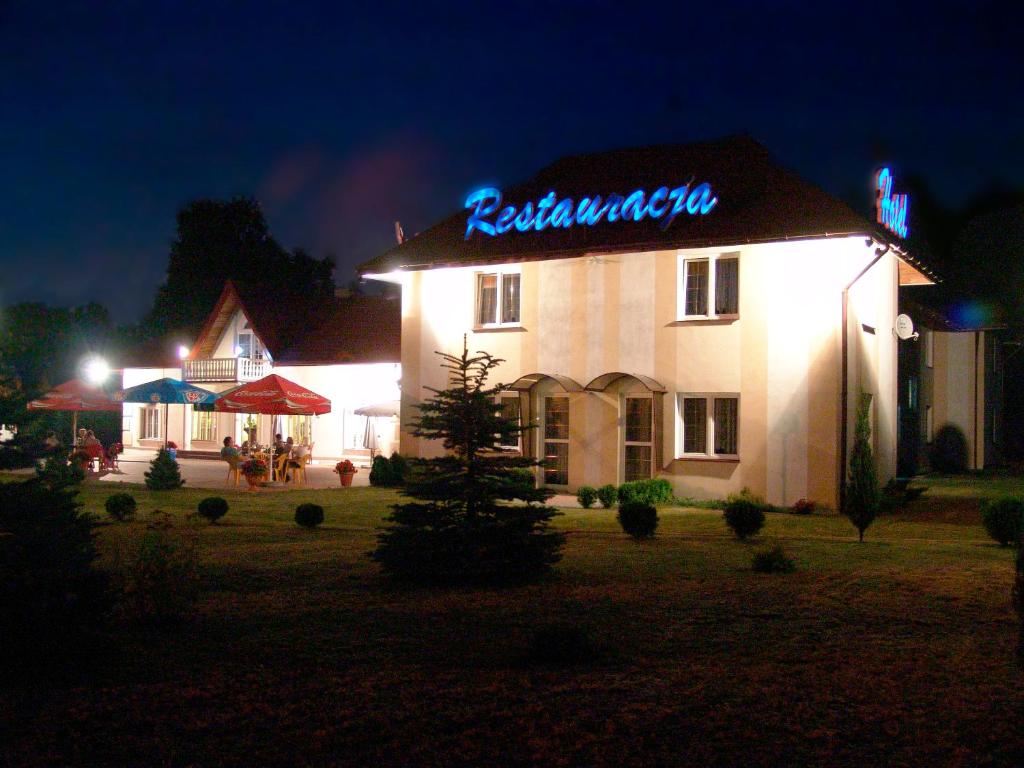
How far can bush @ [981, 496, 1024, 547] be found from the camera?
46.4 ft

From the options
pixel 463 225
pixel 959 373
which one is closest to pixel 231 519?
pixel 463 225

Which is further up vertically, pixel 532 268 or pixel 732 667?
pixel 532 268

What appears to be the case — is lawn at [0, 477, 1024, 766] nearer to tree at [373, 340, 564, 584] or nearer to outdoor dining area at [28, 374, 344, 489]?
tree at [373, 340, 564, 584]

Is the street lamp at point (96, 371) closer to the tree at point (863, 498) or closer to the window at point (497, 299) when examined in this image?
the window at point (497, 299)

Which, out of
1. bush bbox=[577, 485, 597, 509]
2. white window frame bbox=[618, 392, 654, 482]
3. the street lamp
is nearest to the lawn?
bush bbox=[577, 485, 597, 509]

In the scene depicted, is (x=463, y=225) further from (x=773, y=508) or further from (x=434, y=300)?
(x=773, y=508)

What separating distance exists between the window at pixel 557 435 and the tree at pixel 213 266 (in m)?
39.5

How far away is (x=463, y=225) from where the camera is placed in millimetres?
26703

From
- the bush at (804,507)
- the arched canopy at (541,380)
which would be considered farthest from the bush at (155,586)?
the arched canopy at (541,380)

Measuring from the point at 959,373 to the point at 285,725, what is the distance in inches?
1281

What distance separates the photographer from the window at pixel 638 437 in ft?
75.5

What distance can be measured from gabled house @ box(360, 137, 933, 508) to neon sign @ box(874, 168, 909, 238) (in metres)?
0.09

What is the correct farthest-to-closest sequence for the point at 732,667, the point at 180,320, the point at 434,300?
the point at 180,320 → the point at 434,300 → the point at 732,667

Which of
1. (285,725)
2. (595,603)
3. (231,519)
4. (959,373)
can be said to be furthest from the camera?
(959,373)
